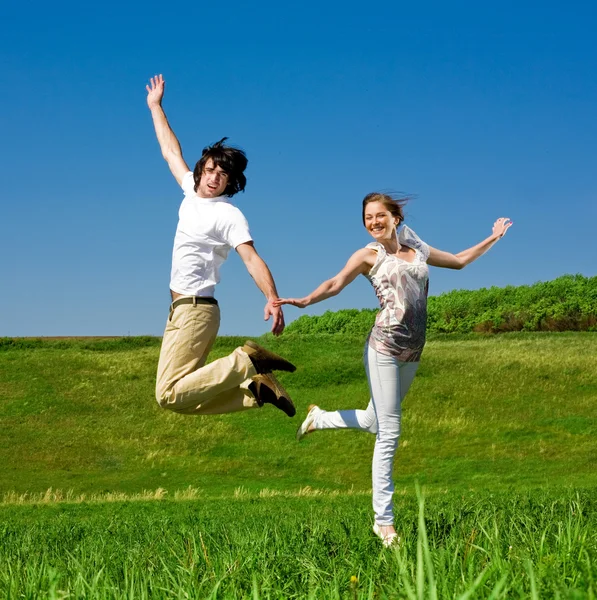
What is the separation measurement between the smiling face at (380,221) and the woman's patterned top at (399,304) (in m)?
0.09

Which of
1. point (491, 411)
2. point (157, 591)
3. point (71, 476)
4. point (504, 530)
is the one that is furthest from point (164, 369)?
point (491, 411)

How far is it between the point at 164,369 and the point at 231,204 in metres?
1.52

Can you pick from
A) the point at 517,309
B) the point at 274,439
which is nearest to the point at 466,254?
the point at 274,439

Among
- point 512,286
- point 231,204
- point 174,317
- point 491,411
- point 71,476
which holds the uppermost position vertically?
point 512,286

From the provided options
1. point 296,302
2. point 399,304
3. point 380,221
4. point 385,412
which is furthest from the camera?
point 380,221

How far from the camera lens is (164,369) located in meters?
6.64

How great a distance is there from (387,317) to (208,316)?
1.63 metres

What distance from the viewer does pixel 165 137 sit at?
A: 24.9 feet

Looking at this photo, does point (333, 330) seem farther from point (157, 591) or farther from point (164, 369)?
point (157, 591)

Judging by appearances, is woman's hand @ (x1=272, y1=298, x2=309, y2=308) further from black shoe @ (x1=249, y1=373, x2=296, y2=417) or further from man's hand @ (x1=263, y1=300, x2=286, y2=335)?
black shoe @ (x1=249, y1=373, x2=296, y2=417)

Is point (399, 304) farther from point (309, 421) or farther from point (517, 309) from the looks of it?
point (517, 309)

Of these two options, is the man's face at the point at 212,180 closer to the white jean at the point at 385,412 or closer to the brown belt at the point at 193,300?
the brown belt at the point at 193,300

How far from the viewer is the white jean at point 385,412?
589 centimetres

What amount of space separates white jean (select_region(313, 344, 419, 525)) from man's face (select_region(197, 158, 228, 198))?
1937 millimetres
